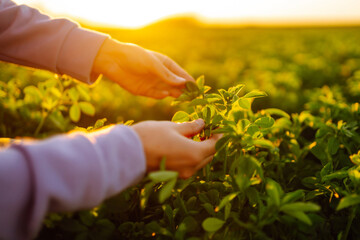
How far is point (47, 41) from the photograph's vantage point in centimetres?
160

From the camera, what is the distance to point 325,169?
52.2 inches

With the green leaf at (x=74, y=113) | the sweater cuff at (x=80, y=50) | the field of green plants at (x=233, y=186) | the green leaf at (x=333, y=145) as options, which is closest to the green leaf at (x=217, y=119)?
the field of green plants at (x=233, y=186)

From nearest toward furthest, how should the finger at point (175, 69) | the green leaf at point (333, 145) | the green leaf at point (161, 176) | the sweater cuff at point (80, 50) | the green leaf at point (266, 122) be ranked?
the green leaf at point (161, 176) → the green leaf at point (266, 122) → the green leaf at point (333, 145) → the sweater cuff at point (80, 50) → the finger at point (175, 69)

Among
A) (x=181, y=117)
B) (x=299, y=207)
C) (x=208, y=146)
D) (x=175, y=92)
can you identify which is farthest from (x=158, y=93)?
(x=299, y=207)

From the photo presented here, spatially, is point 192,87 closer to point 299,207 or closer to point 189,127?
point 189,127

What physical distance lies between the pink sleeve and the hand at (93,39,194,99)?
0.27 feet

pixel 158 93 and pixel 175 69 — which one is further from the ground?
Answer: pixel 175 69

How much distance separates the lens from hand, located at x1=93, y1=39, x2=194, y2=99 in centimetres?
160

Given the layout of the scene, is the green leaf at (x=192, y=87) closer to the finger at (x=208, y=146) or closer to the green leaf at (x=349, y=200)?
the finger at (x=208, y=146)

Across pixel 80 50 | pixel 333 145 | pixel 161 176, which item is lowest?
pixel 333 145

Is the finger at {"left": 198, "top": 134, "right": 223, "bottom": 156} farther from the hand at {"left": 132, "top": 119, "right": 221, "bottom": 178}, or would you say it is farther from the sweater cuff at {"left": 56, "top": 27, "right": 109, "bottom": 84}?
the sweater cuff at {"left": 56, "top": 27, "right": 109, "bottom": 84}

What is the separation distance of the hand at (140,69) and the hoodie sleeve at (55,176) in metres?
0.82

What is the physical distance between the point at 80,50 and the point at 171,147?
92 cm

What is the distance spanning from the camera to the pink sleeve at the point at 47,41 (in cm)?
159
